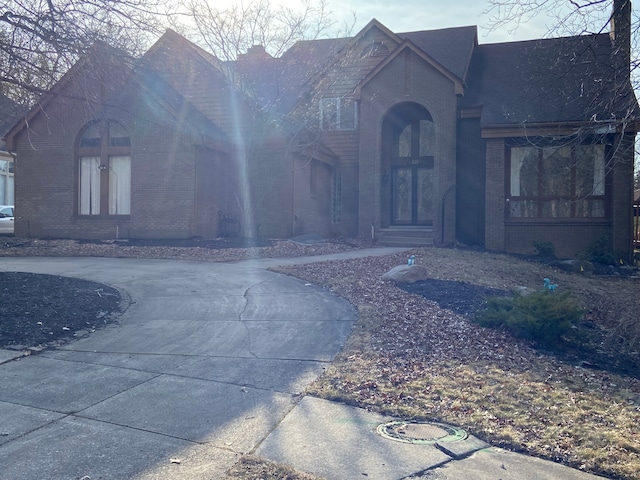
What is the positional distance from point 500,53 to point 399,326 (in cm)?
1973

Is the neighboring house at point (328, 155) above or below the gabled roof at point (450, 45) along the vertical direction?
below

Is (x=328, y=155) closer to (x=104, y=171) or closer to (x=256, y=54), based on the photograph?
(x=256, y=54)

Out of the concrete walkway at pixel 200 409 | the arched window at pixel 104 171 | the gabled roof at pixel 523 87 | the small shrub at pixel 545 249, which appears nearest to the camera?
the concrete walkway at pixel 200 409

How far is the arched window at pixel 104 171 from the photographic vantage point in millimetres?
20328

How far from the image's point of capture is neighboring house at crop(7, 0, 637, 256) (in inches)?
758

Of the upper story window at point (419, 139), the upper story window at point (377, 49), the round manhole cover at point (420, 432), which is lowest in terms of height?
the round manhole cover at point (420, 432)

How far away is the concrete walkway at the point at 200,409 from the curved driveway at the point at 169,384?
1cm

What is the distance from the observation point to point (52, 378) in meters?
6.12

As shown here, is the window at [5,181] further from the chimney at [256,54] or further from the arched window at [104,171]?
the chimney at [256,54]

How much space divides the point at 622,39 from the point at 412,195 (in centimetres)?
1449

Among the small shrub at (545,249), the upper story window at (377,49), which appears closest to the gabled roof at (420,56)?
the upper story window at (377,49)

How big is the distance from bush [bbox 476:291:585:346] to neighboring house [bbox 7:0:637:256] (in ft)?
35.5

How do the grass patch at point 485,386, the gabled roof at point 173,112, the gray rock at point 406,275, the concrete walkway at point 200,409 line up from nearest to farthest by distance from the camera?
the concrete walkway at point 200,409 < the grass patch at point 485,386 < the gray rock at point 406,275 < the gabled roof at point 173,112

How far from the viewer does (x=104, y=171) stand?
20469 mm
